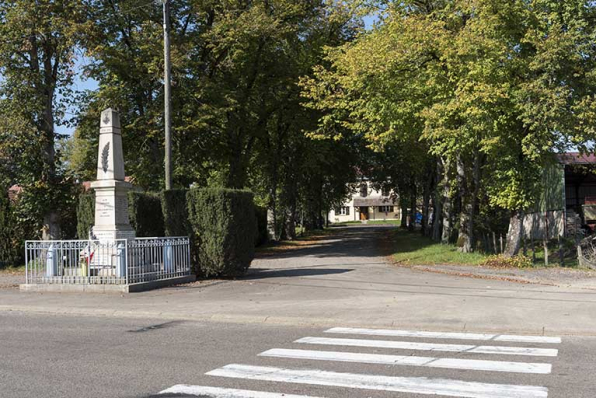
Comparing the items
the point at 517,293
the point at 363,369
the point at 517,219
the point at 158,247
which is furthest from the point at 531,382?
the point at 517,219

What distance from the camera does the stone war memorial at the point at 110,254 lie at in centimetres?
1495

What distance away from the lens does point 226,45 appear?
27047 millimetres

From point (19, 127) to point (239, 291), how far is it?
1384 cm

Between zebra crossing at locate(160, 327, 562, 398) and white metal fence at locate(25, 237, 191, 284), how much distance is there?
6.97 m

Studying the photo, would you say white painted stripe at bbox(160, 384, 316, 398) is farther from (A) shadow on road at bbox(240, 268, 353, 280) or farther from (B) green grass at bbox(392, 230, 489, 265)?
(B) green grass at bbox(392, 230, 489, 265)

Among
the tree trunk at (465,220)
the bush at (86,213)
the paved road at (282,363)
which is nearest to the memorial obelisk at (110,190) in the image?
the bush at (86,213)

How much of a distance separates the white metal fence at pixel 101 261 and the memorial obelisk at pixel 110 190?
0.93m

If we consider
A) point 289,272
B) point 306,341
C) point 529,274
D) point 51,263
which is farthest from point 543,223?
point 306,341

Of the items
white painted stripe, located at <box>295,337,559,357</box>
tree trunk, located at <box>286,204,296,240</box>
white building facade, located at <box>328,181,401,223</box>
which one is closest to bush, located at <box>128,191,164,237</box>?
white painted stripe, located at <box>295,337,559,357</box>

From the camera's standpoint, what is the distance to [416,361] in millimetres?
7559

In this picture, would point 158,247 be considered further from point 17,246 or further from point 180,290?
point 17,246

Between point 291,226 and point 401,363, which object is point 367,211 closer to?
point 291,226

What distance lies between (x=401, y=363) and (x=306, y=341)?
6.47ft

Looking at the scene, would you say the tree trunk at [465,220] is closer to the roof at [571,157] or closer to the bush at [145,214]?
the roof at [571,157]
